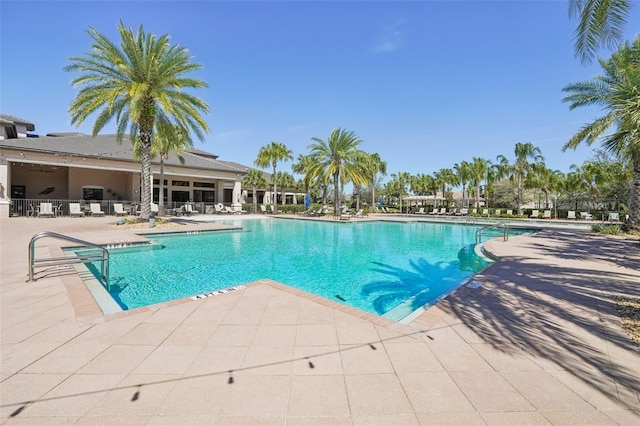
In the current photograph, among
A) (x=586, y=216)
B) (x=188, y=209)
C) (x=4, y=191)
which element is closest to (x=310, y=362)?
(x=4, y=191)

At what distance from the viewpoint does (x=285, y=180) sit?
4459 cm

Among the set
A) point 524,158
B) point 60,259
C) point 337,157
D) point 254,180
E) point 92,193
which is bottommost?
point 60,259

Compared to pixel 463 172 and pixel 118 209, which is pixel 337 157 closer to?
pixel 118 209

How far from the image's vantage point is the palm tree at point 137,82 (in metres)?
14.5

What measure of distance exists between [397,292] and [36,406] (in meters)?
6.47

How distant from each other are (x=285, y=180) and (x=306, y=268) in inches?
1422

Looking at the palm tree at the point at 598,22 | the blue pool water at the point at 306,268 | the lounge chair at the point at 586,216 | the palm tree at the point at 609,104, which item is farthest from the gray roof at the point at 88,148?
the lounge chair at the point at 586,216

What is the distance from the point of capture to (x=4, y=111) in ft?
98.4

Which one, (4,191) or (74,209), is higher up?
(4,191)

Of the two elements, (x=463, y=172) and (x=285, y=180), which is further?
(x=285, y=180)

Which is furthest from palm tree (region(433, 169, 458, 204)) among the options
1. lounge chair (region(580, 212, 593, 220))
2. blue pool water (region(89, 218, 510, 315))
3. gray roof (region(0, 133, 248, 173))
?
blue pool water (region(89, 218, 510, 315))

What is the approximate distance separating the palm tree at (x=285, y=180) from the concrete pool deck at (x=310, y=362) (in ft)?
126

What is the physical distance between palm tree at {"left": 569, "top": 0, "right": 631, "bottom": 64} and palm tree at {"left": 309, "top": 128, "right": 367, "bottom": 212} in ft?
65.8

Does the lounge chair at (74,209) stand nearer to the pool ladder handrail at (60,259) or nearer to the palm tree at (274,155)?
the palm tree at (274,155)
